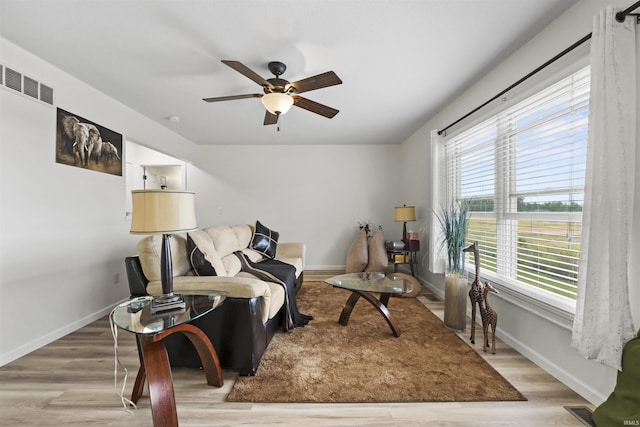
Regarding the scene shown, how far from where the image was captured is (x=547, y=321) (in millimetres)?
1953

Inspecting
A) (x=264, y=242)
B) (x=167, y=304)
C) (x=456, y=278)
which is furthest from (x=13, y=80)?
(x=456, y=278)

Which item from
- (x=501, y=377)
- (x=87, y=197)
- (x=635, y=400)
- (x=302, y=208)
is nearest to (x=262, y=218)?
(x=302, y=208)

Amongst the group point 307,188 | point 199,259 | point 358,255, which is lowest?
point 358,255

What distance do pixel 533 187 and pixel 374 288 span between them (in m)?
1.53

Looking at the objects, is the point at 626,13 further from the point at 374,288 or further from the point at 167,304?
the point at 167,304

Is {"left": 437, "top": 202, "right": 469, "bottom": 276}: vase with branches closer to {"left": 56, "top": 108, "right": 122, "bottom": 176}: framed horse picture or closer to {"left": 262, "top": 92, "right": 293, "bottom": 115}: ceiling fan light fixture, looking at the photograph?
{"left": 262, "top": 92, "right": 293, "bottom": 115}: ceiling fan light fixture

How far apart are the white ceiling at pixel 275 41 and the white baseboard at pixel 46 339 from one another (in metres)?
2.42

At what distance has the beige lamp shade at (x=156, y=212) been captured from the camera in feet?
5.03

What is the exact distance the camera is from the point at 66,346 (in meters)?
2.37

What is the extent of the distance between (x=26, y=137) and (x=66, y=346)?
1.80 meters

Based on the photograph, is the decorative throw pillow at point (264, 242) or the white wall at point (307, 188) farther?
the white wall at point (307, 188)

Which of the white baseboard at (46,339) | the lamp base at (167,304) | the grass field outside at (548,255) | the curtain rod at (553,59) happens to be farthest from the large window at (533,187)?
the white baseboard at (46,339)

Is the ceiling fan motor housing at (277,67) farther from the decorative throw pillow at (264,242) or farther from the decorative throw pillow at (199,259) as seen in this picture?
the decorative throw pillow at (264,242)

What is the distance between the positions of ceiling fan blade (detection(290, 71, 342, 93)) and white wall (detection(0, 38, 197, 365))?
7.38ft
